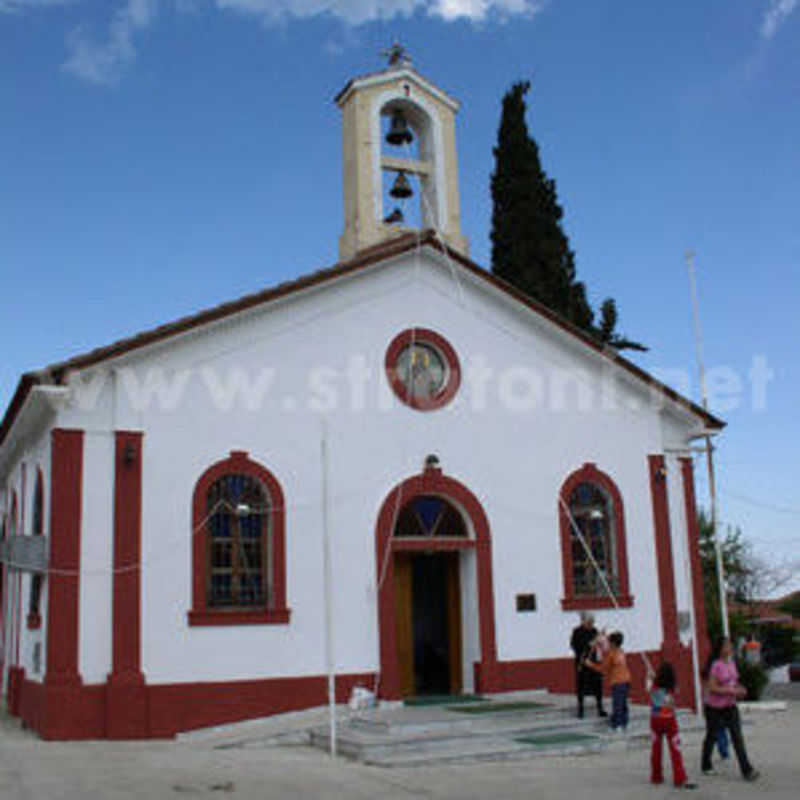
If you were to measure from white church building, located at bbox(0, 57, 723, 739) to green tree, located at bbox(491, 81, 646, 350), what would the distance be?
8.39 metres

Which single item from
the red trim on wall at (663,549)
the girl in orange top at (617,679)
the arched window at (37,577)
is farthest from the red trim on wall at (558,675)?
the arched window at (37,577)

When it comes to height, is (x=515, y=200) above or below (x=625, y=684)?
above

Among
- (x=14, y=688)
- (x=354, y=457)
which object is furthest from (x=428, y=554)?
(x=14, y=688)

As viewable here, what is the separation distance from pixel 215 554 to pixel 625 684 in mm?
5932

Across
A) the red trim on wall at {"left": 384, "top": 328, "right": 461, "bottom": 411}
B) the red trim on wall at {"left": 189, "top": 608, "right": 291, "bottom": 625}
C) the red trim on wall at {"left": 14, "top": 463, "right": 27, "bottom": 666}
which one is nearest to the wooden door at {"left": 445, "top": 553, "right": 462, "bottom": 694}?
the red trim on wall at {"left": 384, "top": 328, "right": 461, "bottom": 411}

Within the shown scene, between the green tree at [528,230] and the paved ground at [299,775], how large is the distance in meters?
14.9

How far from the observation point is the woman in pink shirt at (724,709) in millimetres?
11578

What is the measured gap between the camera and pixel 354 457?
16.5m

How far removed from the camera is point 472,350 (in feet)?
58.5

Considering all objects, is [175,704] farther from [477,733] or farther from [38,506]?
[38,506]

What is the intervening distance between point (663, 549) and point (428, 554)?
425cm

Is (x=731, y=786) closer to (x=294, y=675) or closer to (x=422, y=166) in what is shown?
(x=294, y=675)

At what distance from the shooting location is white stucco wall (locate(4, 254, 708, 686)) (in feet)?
49.0

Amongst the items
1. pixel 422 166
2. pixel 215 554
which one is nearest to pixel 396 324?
pixel 422 166
